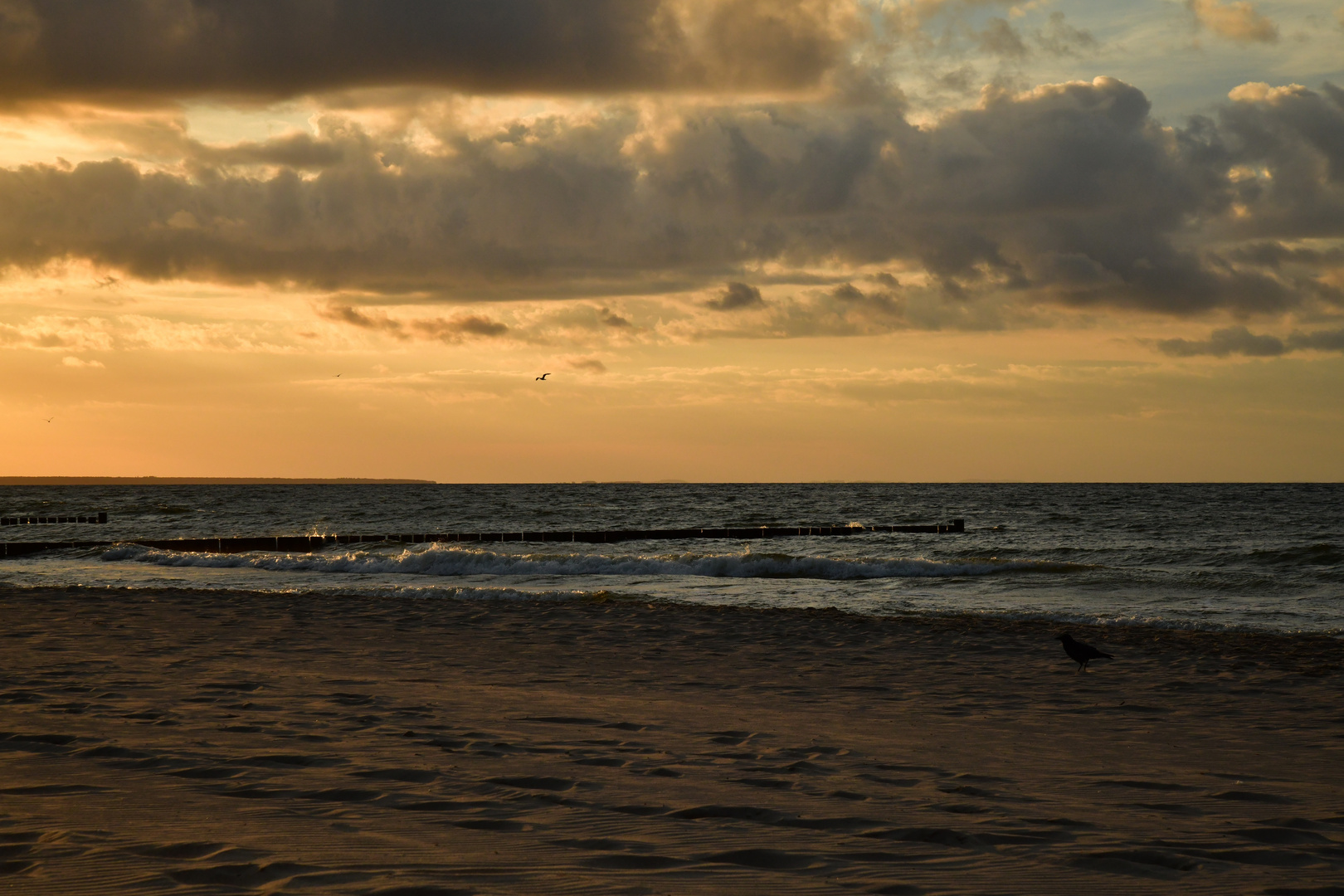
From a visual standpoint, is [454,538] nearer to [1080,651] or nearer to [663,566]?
[663,566]

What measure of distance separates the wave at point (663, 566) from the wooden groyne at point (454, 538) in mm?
8703

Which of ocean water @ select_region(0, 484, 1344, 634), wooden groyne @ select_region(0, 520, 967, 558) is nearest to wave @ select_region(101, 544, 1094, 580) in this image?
ocean water @ select_region(0, 484, 1344, 634)

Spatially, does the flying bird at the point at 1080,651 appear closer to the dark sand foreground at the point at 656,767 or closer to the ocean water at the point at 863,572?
the dark sand foreground at the point at 656,767

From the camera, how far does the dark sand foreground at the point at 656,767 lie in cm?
499

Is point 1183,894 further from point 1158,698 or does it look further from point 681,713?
point 1158,698

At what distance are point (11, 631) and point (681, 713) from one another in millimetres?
9774

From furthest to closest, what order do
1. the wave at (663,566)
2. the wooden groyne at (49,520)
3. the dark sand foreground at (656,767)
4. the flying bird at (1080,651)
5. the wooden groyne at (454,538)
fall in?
the wooden groyne at (49,520) < the wooden groyne at (454,538) < the wave at (663,566) < the flying bird at (1080,651) < the dark sand foreground at (656,767)

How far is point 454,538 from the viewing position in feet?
148

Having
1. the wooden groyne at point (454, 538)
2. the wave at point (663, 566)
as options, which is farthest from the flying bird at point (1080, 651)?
the wooden groyne at point (454, 538)

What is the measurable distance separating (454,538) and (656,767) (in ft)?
128

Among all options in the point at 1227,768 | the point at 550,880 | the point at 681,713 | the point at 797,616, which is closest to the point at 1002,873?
the point at 550,880

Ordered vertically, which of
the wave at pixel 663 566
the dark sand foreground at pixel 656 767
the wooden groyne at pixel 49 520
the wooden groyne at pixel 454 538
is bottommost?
the wooden groyne at pixel 49 520

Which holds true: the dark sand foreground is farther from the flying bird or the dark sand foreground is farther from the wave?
the wave

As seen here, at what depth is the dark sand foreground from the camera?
197 inches
